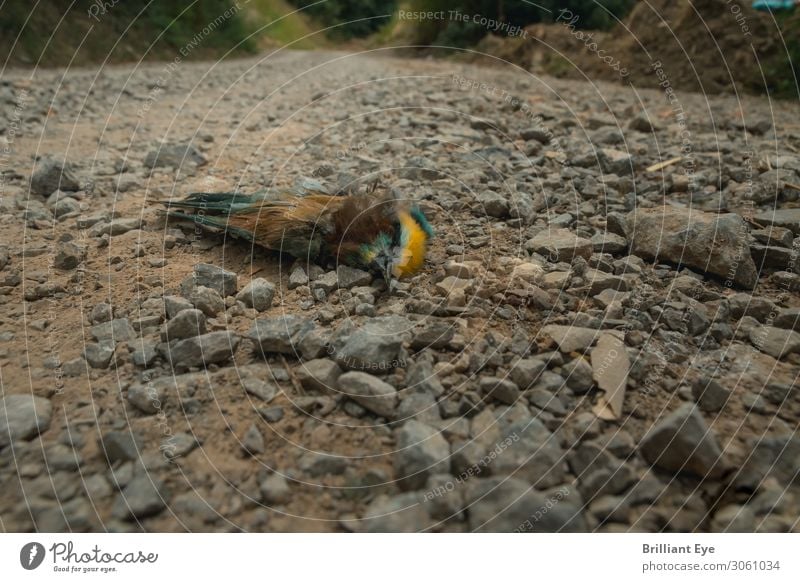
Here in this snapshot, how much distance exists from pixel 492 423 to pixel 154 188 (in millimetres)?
3362

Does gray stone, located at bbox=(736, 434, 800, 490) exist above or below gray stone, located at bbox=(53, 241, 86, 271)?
below

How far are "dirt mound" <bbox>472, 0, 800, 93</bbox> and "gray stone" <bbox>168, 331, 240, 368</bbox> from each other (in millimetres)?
8527

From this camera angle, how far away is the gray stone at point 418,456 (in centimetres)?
172

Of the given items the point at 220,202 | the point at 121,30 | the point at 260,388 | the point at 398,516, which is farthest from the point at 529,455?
the point at 121,30

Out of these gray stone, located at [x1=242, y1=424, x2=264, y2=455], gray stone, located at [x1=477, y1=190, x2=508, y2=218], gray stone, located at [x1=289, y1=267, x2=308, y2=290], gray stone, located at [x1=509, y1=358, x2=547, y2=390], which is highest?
gray stone, located at [x1=477, y1=190, x2=508, y2=218]

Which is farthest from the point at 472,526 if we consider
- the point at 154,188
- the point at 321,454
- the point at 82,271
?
the point at 154,188

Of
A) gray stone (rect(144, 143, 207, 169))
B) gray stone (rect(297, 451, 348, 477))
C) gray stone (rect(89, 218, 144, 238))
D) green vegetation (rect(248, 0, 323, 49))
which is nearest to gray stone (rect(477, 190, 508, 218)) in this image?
gray stone (rect(297, 451, 348, 477))

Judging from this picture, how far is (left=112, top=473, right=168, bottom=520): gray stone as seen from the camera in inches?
64.5

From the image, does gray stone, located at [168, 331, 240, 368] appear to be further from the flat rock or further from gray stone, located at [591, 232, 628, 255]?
gray stone, located at [591, 232, 628, 255]

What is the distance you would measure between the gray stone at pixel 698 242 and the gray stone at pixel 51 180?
4.01 metres

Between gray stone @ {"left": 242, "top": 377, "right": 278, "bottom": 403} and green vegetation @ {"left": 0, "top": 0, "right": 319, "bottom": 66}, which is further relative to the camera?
green vegetation @ {"left": 0, "top": 0, "right": 319, "bottom": 66}

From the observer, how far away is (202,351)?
2.22m

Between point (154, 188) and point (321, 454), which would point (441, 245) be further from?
point (154, 188)

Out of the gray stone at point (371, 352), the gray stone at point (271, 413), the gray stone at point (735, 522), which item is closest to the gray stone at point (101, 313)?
the gray stone at point (271, 413)
